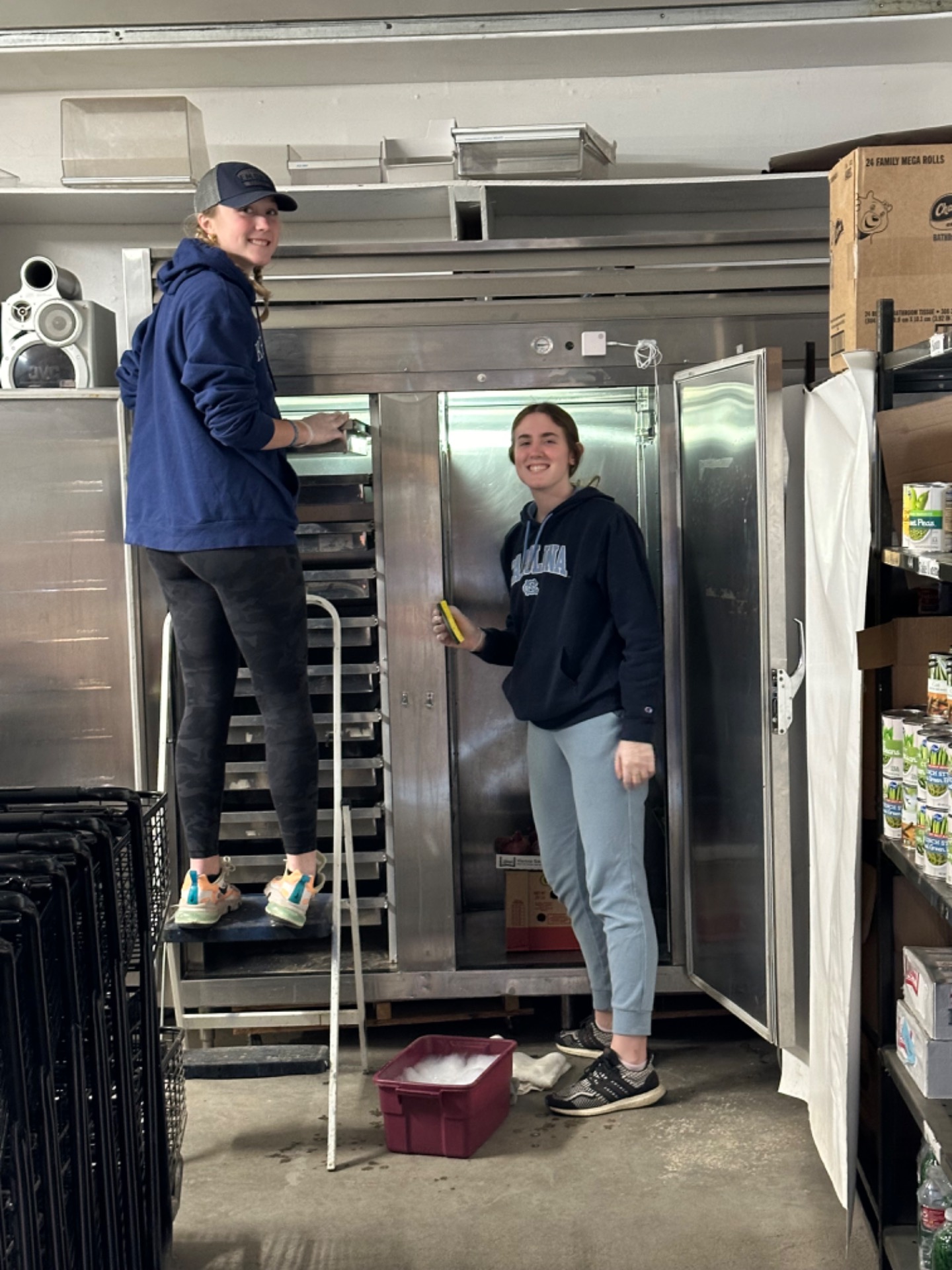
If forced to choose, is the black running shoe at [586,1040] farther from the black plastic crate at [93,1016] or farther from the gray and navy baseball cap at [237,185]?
the gray and navy baseball cap at [237,185]

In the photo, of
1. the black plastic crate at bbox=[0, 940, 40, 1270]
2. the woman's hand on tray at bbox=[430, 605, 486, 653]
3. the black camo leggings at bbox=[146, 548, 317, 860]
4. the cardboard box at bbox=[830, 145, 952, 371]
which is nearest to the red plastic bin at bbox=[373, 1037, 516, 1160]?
the black camo leggings at bbox=[146, 548, 317, 860]

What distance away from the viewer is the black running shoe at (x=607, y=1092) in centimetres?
339

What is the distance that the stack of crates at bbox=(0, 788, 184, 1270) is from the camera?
161 centimetres

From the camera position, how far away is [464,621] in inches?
143

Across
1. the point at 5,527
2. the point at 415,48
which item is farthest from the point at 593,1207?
the point at 415,48

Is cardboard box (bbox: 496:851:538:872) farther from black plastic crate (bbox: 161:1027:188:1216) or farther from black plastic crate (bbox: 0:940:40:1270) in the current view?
black plastic crate (bbox: 0:940:40:1270)

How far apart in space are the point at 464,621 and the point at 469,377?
71 cm

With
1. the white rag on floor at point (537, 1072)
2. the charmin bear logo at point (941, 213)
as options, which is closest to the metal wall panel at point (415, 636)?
the white rag on floor at point (537, 1072)

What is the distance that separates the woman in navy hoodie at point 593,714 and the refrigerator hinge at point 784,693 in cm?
29

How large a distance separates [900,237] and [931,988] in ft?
4.76

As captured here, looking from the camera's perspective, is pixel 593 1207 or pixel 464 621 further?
pixel 464 621

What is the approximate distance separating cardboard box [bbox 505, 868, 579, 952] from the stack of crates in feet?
5.18

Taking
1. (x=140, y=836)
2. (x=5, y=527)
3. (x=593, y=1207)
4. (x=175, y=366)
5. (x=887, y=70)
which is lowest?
(x=593, y=1207)

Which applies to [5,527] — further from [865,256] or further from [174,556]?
[865,256]
